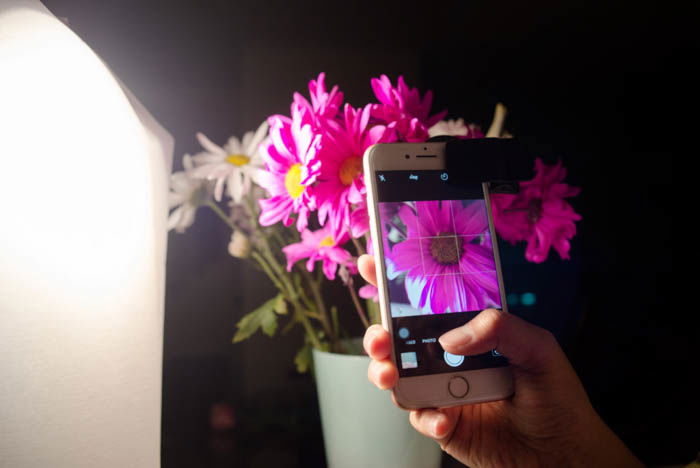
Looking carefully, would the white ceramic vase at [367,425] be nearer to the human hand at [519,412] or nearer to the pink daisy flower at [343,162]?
the human hand at [519,412]

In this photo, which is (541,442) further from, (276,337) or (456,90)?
(456,90)

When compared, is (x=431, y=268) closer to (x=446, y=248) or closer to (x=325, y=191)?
(x=446, y=248)

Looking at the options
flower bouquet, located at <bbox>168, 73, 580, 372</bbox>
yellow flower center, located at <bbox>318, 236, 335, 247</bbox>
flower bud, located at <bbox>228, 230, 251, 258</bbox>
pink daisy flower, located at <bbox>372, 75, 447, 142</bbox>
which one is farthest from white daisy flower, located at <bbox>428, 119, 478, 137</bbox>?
flower bud, located at <bbox>228, 230, 251, 258</bbox>

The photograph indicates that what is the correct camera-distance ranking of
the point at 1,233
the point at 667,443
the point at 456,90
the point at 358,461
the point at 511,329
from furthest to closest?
the point at 456,90
the point at 667,443
the point at 358,461
the point at 511,329
the point at 1,233

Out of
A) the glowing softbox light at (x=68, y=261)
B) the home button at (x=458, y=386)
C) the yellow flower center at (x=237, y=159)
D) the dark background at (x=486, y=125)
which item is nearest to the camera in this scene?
the glowing softbox light at (x=68, y=261)

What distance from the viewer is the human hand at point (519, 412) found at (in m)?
0.43

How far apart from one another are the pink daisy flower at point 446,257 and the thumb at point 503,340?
5 centimetres

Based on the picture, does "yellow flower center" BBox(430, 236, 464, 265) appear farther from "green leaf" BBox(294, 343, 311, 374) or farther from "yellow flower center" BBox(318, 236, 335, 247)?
"green leaf" BBox(294, 343, 311, 374)

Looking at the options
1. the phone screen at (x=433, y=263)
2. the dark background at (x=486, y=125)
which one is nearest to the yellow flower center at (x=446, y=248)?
the phone screen at (x=433, y=263)

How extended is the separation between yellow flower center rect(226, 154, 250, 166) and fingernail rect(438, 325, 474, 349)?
398 millimetres

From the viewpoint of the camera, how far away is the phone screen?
460mm

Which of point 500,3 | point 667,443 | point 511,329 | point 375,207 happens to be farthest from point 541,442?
point 500,3

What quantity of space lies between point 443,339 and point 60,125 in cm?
40

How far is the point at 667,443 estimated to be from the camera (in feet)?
2.54
